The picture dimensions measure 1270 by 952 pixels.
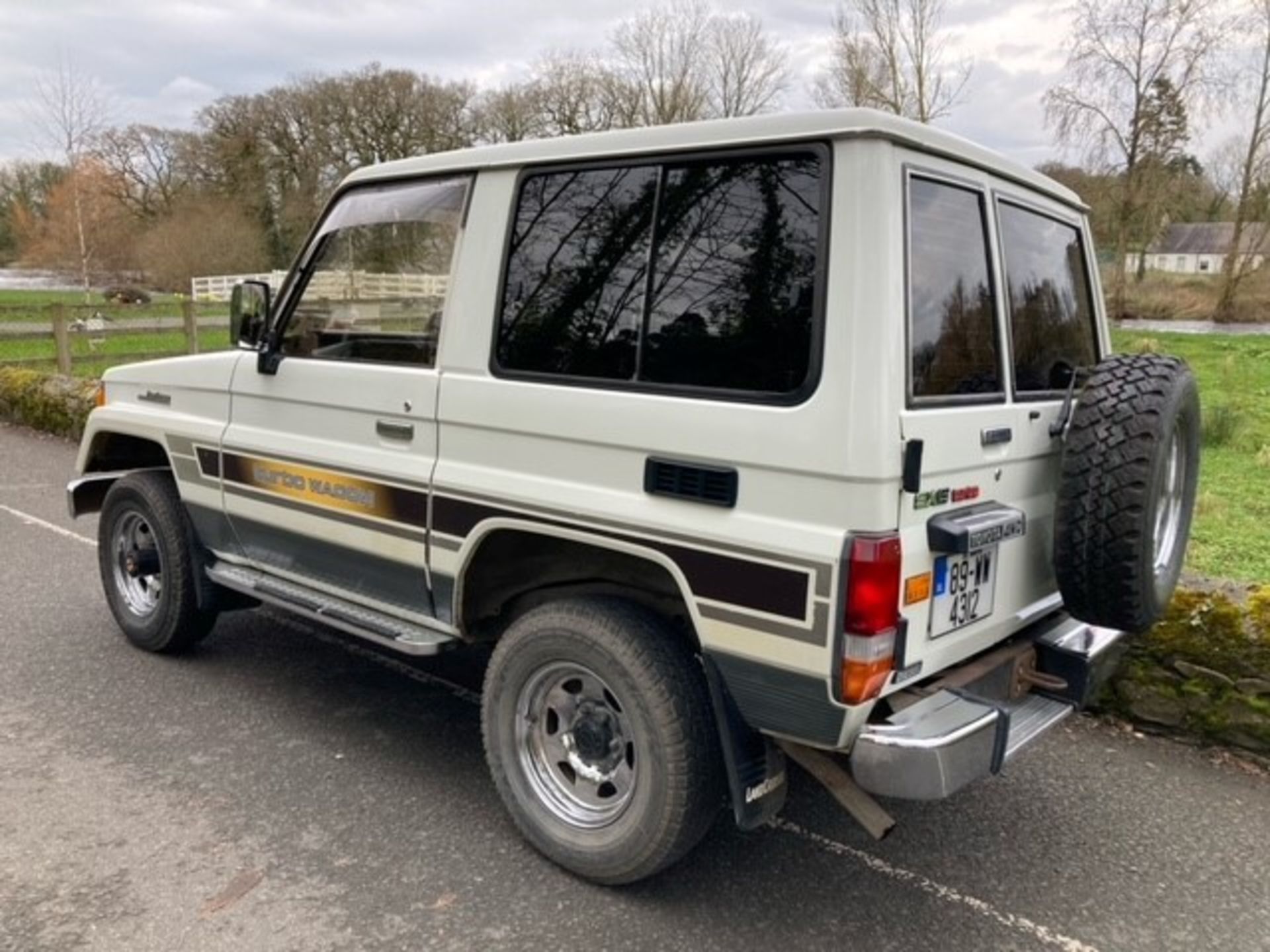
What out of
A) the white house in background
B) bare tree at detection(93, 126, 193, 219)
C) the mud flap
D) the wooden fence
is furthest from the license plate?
bare tree at detection(93, 126, 193, 219)

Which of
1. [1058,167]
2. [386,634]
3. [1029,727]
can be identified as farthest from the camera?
[1058,167]

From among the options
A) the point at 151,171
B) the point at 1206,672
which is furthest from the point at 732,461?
the point at 151,171

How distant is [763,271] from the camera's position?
2531 millimetres

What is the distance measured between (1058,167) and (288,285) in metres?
26.2

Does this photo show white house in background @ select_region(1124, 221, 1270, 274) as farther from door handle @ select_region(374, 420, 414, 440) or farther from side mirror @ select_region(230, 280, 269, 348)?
door handle @ select_region(374, 420, 414, 440)

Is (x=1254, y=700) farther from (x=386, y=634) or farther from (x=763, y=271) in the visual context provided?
(x=386, y=634)

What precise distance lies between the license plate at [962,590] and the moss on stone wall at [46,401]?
1066 cm

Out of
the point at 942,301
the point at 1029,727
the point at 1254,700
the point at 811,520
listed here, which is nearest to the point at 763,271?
the point at 942,301

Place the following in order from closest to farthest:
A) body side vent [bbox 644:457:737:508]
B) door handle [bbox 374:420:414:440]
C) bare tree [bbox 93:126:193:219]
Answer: body side vent [bbox 644:457:737:508]
door handle [bbox 374:420:414:440]
bare tree [bbox 93:126:193:219]

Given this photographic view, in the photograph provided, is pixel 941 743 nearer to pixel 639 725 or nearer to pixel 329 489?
pixel 639 725

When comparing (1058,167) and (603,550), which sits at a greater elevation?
(1058,167)

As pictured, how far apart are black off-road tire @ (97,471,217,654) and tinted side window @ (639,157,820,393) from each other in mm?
2721

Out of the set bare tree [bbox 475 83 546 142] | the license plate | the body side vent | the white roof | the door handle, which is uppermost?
bare tree [bbox 475 83 546 142]

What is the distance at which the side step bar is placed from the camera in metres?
3.30
